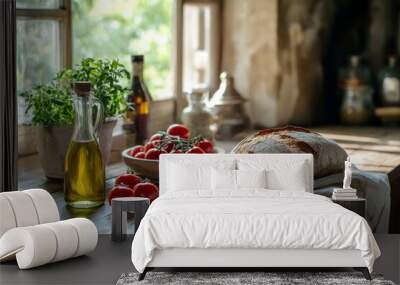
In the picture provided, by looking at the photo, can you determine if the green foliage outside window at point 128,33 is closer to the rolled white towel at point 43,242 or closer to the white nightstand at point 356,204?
the rolled white towel at point 43,242

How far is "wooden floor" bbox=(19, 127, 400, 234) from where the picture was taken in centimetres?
454

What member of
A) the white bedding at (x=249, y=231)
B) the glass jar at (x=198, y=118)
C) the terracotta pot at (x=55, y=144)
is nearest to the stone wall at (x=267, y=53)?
the glass jar at (x=198, y=118)

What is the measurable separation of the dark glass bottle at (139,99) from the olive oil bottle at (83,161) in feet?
6.40

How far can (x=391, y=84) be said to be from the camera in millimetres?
9508

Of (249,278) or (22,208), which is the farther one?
(22,208)

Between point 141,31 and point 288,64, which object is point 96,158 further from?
point 288,64

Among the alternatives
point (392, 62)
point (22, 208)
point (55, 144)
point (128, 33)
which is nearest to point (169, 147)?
point (55, 144)

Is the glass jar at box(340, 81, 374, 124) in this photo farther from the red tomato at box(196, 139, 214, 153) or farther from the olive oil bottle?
the olive oil bottle

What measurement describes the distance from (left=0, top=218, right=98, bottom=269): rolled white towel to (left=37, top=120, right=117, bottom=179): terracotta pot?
1275mm

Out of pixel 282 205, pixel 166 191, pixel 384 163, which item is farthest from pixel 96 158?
pixel 384 163

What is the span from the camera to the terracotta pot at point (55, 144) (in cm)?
508

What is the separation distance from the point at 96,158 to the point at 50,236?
36.4 inches

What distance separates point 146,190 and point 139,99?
2208mm

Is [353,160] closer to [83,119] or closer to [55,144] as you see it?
[55,144]
